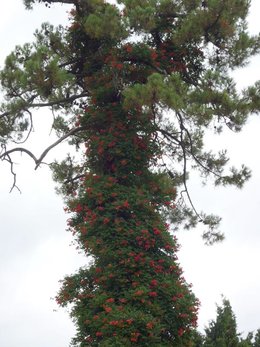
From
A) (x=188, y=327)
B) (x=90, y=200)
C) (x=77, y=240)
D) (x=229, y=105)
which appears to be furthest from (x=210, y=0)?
(x=188, y=327)

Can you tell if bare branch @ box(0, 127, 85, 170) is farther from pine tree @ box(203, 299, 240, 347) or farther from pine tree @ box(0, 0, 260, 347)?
pine tree @ box(203, 299, 240, 347)

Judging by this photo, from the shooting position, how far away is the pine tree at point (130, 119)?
1323 centimetres

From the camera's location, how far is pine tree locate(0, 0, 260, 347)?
43.4 feet

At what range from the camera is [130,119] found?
50.2ft

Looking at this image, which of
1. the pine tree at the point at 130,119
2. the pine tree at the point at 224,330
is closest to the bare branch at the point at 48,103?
the pine tree at the point at 130,119

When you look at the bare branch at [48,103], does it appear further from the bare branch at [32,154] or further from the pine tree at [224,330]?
the pine tree at [224,330]

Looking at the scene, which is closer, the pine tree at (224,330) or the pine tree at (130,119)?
the pine tree at (130,119)

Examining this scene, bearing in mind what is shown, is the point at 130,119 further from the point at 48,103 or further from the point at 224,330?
the point at 224,330

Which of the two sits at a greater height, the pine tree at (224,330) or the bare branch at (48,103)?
the bare branch at (48,103)

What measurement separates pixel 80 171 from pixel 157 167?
9.28 ft

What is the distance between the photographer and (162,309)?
518 inches

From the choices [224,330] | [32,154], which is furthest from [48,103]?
[224,330]

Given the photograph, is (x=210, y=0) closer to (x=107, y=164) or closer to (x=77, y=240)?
(x=107, y=164)

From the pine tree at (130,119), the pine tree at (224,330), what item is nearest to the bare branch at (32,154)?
the pine tree at (130,119)
